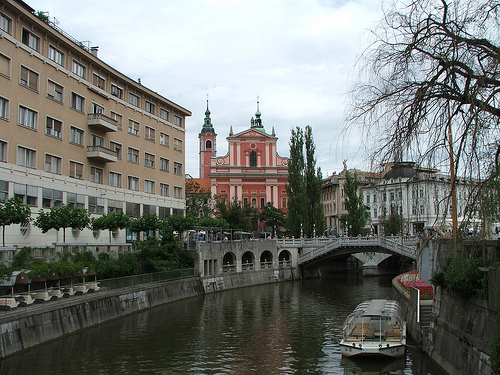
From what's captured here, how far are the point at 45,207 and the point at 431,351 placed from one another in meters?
30.1

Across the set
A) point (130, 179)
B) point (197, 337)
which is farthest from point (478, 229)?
point (130, 179)

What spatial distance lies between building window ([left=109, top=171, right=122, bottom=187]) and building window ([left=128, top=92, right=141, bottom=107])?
7968 mm

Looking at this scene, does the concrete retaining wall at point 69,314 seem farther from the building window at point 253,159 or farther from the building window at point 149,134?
the building window at point 253,159

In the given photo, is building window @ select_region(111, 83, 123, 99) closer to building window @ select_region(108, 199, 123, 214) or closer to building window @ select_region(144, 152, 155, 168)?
building window @ select_region(144, 152, 155, 168)

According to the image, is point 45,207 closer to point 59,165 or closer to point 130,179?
point 59,165

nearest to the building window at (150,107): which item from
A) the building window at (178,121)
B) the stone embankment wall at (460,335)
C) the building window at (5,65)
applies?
the building window at (178,121)

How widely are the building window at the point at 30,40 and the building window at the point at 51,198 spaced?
35.2 ft

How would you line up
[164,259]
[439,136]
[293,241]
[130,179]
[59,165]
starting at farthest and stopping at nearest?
1. [293,241]
2. [130,179]
3. [164,259]
4. [59,165]
5. [439,136]

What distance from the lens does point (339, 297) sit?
160 ft

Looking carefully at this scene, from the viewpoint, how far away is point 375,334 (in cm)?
2506

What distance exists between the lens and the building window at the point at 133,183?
177ft

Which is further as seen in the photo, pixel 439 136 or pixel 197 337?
pixel 197 337

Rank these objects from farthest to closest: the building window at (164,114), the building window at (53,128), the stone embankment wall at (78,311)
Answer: the building window at (164,114) < the building window at (53,128) < the stone embankment wall at (78,311)

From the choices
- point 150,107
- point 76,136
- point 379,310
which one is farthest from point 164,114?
point 379,310
